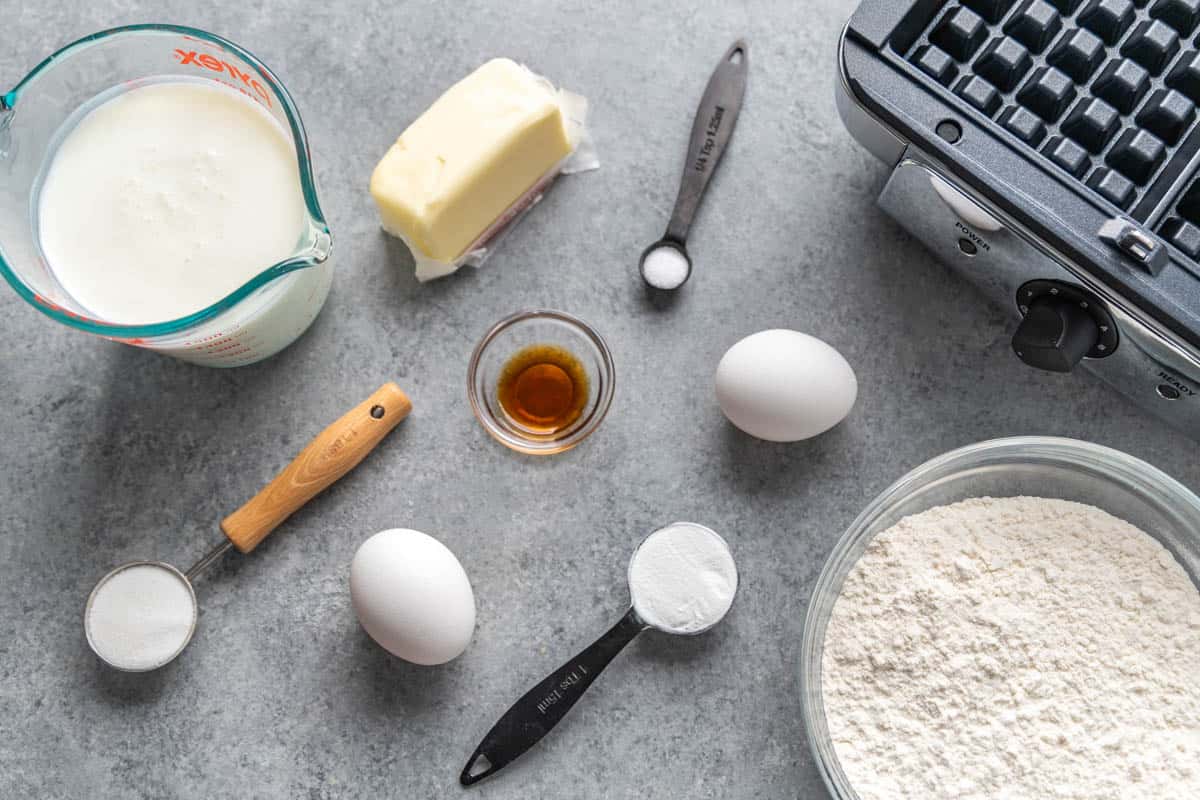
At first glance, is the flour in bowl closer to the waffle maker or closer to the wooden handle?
the waffle maker

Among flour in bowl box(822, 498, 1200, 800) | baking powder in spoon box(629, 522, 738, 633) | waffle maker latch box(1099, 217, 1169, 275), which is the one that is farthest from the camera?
baking powder in spoon box(629, 522, 738, 633)

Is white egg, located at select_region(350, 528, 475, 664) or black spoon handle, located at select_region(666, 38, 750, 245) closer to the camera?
white egg, located at select_region(350, 528, 475, 664)

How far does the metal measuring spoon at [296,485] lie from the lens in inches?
48.0

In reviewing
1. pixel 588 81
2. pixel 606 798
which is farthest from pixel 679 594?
pixel 588 81

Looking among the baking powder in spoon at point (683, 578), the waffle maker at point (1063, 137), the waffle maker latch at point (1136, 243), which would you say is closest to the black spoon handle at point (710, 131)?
the waffle maker at point (1063, 137)

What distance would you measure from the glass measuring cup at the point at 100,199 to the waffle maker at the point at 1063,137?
0.64m

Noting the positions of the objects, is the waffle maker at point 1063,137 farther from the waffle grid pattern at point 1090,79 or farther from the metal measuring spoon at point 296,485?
the metal measuring spoon at point 296,485

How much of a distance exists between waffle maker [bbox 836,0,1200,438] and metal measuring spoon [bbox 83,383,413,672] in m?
0.68

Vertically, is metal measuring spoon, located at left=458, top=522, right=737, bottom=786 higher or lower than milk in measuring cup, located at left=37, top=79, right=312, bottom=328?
lower

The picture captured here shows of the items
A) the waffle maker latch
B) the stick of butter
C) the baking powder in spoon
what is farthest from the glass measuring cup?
the waffle maker latch

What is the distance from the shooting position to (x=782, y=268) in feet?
4.25

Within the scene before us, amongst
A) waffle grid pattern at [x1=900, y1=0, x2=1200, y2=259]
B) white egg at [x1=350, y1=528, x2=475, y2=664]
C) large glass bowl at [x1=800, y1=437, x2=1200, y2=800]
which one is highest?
waffle grid pattern at [x1=900, y1=0, x2=1200, y2=259]

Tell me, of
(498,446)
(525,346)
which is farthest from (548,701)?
(525,346)

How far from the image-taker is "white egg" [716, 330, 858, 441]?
3.80 ft
